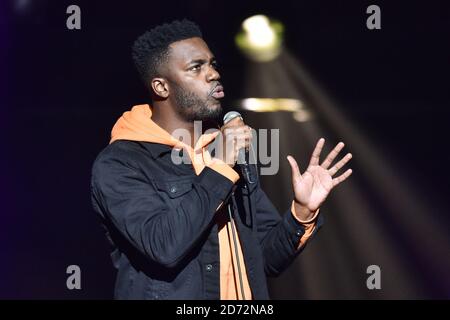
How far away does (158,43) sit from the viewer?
1982mm

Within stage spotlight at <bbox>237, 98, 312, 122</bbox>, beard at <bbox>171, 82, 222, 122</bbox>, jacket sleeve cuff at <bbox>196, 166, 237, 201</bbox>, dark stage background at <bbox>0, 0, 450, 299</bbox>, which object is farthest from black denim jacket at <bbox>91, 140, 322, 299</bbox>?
stage spotlight at <bbox>237, 98, 312, 122</bbox>

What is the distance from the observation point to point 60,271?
3.77 m

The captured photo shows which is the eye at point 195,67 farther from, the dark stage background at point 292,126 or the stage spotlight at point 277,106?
the stage spotlight at point 277,106

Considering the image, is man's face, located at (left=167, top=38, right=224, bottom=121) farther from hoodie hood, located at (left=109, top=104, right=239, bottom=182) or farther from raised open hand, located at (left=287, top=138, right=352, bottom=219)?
raised open hand, located at (left=287, top=138, right=352, bottom=219)

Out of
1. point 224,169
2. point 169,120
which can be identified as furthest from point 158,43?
point 224,169

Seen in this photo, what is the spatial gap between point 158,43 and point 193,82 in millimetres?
182

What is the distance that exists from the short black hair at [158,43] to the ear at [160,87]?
2 centimetres

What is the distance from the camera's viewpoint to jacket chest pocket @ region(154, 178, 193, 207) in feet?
5.88

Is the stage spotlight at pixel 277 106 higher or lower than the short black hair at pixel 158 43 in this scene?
lower

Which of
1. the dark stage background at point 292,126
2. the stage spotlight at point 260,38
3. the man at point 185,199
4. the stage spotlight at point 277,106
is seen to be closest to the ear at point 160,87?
the man at point 185,199

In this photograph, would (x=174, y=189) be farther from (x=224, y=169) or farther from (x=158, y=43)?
(x=158, y=43)

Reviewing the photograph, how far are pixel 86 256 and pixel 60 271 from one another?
0.16 metres

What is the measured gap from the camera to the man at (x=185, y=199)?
1667 mm

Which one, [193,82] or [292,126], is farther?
[292,126]
